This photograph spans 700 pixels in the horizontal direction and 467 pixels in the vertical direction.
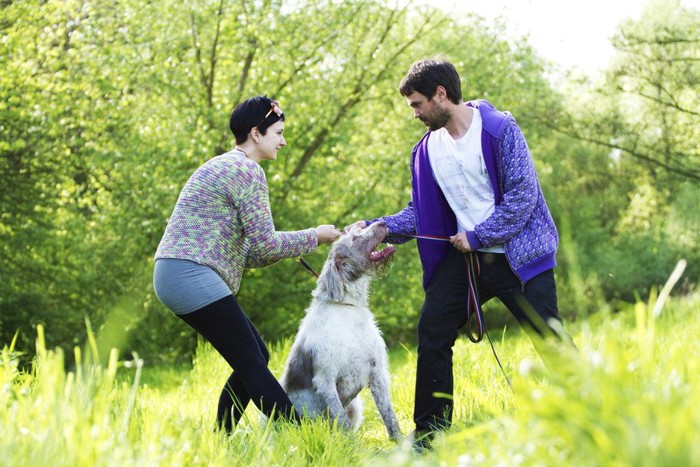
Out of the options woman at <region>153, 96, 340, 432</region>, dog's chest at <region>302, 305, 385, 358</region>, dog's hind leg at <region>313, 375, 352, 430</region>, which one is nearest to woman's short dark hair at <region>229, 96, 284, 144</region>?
woman at <region>153, 96, 340, 432</region>

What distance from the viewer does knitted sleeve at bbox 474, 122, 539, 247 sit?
Result: 4859 millimetres

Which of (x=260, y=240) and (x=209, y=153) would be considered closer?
(x=260, y=240)

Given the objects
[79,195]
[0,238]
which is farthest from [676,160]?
[0,238]

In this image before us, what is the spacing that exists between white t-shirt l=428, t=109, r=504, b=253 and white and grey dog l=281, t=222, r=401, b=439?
26.4 inches

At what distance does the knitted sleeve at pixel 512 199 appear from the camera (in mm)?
4859

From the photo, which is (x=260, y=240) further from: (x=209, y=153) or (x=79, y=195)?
(x=79, y=195)

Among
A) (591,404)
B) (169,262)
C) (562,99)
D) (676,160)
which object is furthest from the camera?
(562,99)

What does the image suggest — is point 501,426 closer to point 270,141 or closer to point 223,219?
point 223,219

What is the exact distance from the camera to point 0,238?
12.7 metres

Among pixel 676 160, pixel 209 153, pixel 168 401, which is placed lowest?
pixel 168 401

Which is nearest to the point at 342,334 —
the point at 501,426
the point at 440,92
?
the point at 440,92

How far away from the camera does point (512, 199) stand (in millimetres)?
4879

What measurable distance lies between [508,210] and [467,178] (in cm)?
42

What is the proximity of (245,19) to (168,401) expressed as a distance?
7139 millimetres
